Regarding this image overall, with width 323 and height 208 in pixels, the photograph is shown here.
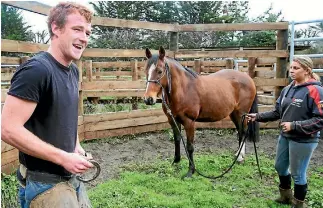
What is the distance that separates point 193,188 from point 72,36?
2766 millimetres

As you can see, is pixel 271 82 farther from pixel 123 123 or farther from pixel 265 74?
pixel 123 123

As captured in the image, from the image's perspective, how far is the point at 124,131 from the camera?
609 cm

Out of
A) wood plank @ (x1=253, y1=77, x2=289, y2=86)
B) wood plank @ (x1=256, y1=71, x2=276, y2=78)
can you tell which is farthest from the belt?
wood plank @ (x1=256, y1=71, x2=276, y2=78)

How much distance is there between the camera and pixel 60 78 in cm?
A: 151

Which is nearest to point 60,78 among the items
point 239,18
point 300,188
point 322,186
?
point 300,188

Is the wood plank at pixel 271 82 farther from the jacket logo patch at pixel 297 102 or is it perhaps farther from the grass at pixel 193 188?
the jacket logo patch at pixel 297 102

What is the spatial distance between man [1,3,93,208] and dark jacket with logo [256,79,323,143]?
7.32ft

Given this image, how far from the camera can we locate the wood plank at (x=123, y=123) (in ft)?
18.5

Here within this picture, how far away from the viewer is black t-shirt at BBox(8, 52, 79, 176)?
135 centimetres

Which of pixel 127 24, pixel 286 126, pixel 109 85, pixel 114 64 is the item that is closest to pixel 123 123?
pixel 109 85

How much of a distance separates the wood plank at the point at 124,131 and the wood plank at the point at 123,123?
8cm

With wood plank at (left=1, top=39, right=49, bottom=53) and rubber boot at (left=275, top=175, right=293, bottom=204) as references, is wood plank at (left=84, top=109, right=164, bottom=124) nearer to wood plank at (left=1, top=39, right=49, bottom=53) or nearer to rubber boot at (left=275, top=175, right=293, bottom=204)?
wood plank at (left=1, top=39, right=49, bottom=53)

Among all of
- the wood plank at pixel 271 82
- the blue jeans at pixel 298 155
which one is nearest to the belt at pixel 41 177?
the blue jeans at pixel 298 155

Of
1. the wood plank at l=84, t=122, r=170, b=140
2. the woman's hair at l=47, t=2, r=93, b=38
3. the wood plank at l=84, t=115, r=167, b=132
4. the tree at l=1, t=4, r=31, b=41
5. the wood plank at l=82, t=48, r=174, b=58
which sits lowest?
the wood plank at l=84, t=122, r=170, b=140
